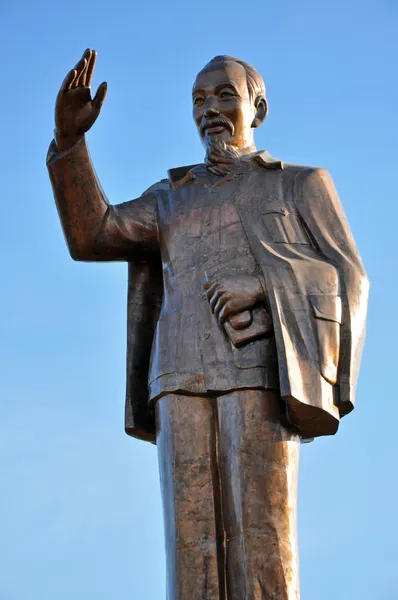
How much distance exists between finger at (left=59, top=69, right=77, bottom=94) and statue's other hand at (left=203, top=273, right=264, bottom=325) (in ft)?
5.99

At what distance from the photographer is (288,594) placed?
32.7 feet

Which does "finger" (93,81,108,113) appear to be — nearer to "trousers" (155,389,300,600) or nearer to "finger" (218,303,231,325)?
"finger" (218,303,231,325)

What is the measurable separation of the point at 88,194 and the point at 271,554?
315 centimetres

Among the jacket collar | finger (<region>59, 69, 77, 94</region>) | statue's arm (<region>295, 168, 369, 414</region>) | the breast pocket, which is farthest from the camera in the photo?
the jacket collar

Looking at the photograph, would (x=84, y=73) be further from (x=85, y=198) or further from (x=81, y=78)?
(x=85, y=198)

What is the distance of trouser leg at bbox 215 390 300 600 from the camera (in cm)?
1004

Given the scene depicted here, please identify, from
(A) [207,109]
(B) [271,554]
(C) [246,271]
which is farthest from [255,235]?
(B) [271,554]

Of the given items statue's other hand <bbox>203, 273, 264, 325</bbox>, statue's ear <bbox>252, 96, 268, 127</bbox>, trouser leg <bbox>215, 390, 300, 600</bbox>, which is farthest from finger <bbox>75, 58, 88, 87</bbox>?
trouser leg <bbox>215, 390, 300, 600</bbox>

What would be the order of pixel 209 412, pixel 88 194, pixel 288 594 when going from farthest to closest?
pixel 88 194 < pixel 209 412 < pixel 288 594

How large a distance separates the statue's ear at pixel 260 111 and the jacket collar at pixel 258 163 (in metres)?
0.33

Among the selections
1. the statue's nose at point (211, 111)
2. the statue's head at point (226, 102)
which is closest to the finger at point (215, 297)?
Answer: the statue's head at point (226, 102)

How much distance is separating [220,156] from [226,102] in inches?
17.2

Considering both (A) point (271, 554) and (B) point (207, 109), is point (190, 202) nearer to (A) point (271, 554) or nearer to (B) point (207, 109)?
(B) point (207, 109)

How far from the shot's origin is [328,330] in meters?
10.6
